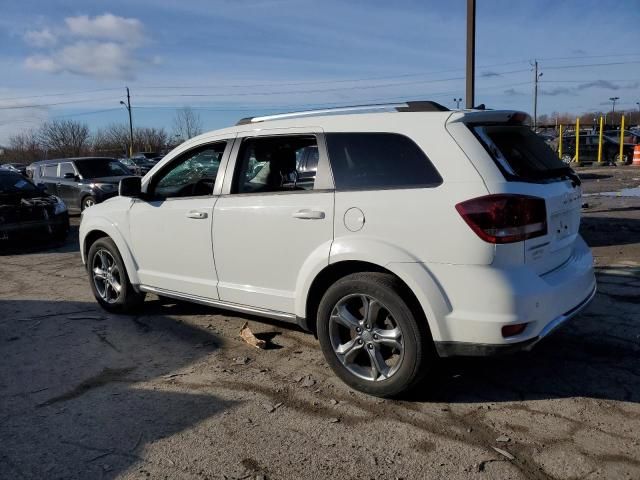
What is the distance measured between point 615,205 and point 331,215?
35.1ft

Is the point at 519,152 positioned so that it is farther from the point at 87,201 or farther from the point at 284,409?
the point at 87,201

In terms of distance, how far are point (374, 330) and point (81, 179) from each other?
42.8ft

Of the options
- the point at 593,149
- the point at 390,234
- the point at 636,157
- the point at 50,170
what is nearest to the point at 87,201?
the point at 50,170

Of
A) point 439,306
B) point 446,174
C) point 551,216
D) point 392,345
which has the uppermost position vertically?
point 446,174

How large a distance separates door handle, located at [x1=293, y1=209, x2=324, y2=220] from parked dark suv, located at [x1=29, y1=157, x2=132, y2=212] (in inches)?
456

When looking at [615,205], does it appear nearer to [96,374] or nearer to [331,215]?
[331,215]

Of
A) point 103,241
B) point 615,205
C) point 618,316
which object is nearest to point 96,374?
point 103,241

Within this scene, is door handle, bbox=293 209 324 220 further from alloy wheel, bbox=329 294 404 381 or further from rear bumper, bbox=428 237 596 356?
rear bumper, bbox=428 237 596 356

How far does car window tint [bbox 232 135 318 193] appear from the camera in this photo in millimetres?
4145

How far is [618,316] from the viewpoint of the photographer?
5062mm

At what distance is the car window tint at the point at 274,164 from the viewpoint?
414 cm

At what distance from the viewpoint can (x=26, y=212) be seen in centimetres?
1046

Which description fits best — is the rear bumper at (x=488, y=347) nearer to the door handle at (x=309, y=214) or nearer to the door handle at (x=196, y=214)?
the door handle at (x=309, y=214)

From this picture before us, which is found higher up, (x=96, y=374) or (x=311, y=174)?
(x=311, y=174)
